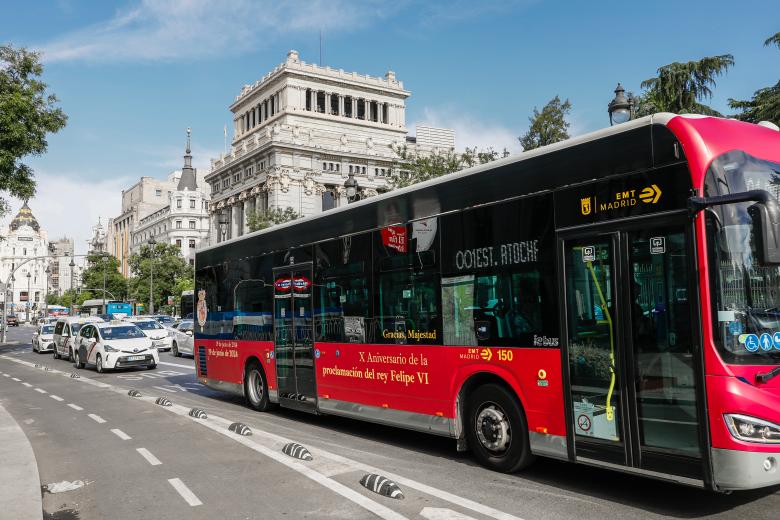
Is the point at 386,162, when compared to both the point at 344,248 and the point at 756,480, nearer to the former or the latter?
the point at 344,248

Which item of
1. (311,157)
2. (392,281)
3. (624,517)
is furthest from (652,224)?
(311,157)

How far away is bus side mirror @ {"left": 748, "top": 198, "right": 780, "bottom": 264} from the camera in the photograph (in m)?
4.86

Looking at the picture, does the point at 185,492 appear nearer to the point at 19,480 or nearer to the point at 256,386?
the point at 19,480

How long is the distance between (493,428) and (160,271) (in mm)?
77046

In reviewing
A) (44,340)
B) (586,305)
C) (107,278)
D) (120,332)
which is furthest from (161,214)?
(586,305)

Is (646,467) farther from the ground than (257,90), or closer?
closer

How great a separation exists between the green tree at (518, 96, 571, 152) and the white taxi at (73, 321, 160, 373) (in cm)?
1477

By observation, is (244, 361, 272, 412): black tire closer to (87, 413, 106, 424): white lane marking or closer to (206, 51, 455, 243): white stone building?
(87, 413, 106, 424): white lane marking

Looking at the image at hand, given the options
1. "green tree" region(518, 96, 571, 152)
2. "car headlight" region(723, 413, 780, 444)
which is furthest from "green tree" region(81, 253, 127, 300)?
"car headlight" region(723, 413, 780, 444)

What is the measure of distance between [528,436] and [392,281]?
2.91 m

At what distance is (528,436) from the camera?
6895 mm

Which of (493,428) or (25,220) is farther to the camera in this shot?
(25,220)

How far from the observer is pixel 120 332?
24.4 meters

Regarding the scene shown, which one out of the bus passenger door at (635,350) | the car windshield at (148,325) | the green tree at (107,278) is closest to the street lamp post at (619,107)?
the bus passenger door at (635,350)
